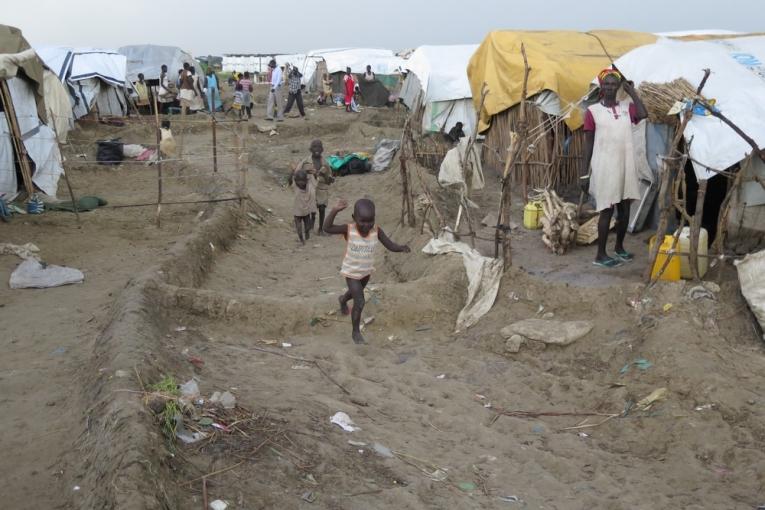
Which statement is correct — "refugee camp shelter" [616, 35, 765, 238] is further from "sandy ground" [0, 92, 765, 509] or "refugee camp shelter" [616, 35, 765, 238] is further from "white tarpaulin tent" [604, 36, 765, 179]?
"sandy ground" [0, 92, 765, 509]

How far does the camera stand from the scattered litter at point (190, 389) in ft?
12.6

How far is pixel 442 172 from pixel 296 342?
4.72 meters

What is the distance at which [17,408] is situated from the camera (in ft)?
13.3

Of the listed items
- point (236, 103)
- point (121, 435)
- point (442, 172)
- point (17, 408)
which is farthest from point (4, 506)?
point (236, 103)

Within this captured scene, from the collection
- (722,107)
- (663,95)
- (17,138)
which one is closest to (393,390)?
(722,107)

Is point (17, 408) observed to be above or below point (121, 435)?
below

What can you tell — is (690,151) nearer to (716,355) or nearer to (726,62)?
(726,62)

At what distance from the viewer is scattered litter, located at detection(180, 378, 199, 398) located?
12.6 feet

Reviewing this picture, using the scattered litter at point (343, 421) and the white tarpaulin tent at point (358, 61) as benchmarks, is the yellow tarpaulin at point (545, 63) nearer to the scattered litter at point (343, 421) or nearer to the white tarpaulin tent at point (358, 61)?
the scattered litter at point (343, 421)

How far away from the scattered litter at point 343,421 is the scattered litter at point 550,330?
1.99m

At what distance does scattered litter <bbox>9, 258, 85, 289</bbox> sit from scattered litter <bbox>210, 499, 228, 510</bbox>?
463 cm

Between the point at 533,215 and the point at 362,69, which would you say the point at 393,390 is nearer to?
the point at 533,215

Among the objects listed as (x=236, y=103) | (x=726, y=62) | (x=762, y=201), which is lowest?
(x=236, y=103)

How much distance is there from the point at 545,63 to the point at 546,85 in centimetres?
50
